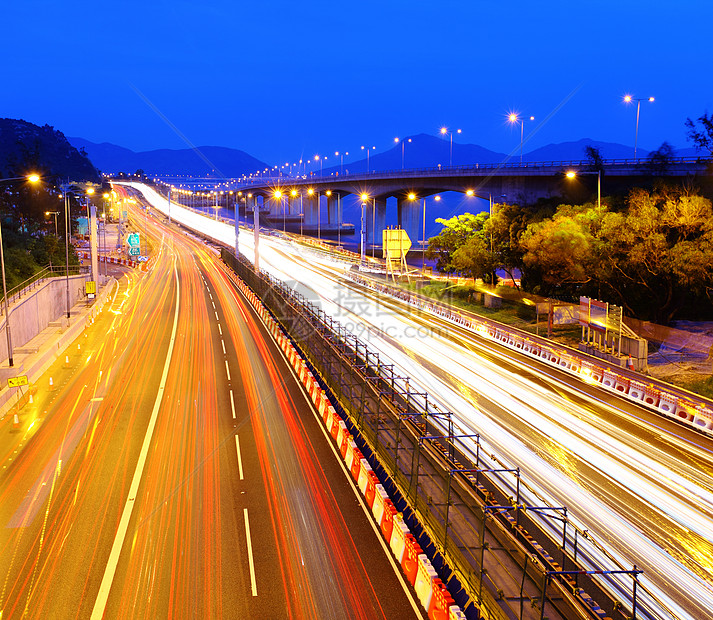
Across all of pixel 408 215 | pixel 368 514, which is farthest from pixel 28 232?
pixel 368 514

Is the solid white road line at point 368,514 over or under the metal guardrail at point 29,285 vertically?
under

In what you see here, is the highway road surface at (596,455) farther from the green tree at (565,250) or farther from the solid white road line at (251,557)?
the green tree at (565,250)

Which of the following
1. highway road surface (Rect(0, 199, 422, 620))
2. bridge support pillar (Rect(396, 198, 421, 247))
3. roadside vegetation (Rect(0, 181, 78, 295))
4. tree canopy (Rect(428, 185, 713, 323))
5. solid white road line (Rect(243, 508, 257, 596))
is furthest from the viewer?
bridge support pillar (Rect(396, 198, 421, 247))

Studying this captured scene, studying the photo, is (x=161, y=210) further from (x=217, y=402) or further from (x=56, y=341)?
(x=217, y=402)

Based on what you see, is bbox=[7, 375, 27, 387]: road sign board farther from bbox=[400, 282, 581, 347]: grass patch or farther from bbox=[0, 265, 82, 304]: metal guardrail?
bbox=[400, 282, 581, 347]: grass patch

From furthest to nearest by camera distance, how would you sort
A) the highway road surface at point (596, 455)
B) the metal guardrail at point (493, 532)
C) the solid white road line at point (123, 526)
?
1. the highway road surface at point (596, 455)
2. the solid white road line at point (123, 526)
3. the metal guardrail at point (493, 532)

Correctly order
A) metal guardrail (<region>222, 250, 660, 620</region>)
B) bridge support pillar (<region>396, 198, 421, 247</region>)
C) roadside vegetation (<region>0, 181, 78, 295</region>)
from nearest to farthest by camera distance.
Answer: metal guardrail (<region>222, 250, 660, 620</region>)
roadside vegetation (<region>0, 181, 78, 295</region>)
bridge support pillar (<region>396, 198, 421, 247</region>)

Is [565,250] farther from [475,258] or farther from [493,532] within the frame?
[493,532]

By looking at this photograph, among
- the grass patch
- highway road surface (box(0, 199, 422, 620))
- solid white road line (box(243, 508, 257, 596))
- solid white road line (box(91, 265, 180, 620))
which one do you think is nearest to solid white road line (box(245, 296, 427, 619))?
highway road surface (box(0, 199, 422, 620))

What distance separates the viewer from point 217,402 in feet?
79.9

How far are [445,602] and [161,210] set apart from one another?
593ft

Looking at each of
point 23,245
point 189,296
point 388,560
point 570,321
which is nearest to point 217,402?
point 388,560

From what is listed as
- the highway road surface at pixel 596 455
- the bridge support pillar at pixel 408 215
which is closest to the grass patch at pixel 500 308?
the highway road surface at pixel 596 455

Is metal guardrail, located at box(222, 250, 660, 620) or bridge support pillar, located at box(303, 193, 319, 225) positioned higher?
bridge support pillar, located at box(303, 193, 319, 225)
